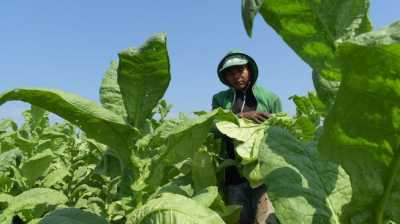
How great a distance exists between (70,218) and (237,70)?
275cm

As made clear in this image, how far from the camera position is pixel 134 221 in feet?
3.06

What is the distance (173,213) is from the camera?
887 mm

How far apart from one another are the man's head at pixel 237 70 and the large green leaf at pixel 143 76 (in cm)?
242

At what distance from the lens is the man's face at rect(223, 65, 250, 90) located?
12.4ft

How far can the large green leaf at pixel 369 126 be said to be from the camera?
0.70 metres

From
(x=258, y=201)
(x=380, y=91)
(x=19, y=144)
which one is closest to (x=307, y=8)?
(x=380, y=91)

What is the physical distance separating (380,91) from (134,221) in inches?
18.7

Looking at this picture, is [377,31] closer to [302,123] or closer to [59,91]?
[59,91]

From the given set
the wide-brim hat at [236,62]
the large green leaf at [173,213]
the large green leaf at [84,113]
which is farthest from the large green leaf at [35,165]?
the large green leaf at [173,213]

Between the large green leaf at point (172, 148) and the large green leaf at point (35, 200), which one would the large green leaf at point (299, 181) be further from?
the large green leaf at point (35, 200)

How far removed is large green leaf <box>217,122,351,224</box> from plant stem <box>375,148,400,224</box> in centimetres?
10

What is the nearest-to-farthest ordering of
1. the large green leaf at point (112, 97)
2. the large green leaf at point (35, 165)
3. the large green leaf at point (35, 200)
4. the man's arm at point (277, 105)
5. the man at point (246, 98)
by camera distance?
the large green leaf at point (112, 97), the large green leaf at point (35, 200), the large green leaf at point (35, 165), the man at point (246, 98), the man's arm at point (277, 105)

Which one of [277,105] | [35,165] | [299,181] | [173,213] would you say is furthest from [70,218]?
[277,105]

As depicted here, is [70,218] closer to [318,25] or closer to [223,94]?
[318,25]
